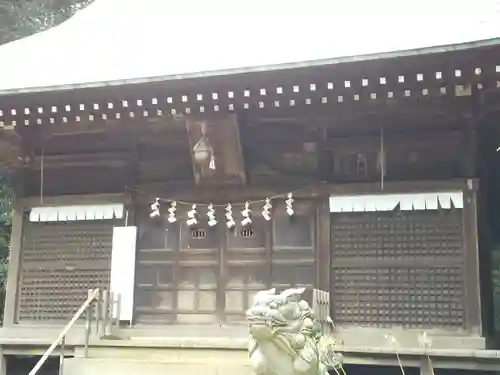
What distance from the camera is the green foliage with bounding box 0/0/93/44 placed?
750 inches

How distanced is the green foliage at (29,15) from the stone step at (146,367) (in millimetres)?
13950

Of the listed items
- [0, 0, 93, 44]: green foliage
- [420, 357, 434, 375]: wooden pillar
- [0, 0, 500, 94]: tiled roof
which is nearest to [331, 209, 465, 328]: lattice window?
[420, 357, 434, 375]: wooden pillar

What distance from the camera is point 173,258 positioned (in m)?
8.98

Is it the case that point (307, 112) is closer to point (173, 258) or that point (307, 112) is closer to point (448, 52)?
point (448, 52)

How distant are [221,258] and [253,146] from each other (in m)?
1.60

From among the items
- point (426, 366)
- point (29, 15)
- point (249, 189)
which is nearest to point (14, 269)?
point (249, 189)

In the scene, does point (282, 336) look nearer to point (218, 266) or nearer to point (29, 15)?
point (218, 266)

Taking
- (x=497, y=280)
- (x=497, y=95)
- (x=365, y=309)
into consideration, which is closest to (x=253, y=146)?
(x=365, y=309)

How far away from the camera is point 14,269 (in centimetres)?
965

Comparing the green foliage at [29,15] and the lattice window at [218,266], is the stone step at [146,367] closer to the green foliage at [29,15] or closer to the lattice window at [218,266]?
the lattice window at [218,266]

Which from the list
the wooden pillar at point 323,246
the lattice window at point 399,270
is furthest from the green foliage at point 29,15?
the lattice window at point 399,270

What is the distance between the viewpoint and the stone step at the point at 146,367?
6871 mm

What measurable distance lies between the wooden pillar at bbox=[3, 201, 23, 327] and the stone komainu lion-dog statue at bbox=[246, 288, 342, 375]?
5.36 metres

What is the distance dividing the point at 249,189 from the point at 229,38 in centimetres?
221
